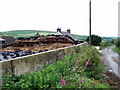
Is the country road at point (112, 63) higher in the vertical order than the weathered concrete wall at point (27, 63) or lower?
lower

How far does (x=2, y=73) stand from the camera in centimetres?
303

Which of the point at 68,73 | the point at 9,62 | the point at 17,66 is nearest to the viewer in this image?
the point at 9,62

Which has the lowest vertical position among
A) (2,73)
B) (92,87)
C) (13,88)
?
(92,87)

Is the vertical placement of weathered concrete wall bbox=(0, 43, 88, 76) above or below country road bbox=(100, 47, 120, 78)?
above

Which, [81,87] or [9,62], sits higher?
[9,62]

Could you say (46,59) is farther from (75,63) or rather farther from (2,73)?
(2,73)

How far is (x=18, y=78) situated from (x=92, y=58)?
336 cm

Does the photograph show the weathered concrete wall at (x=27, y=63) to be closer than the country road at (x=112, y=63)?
Yes

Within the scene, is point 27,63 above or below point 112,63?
above

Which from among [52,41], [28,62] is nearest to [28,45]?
[52,41]

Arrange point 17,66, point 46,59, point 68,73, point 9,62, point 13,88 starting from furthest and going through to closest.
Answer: point 46,59 → point 68,73 → point 17,66 → point 9,62 → point 13,88

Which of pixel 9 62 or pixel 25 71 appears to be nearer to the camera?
pixel 9 62

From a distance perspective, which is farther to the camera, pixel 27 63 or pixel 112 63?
pixel 112 63

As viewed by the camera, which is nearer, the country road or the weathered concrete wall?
the weathered concrete wall
